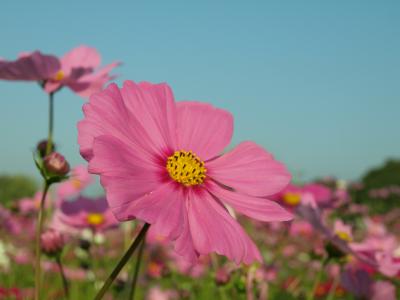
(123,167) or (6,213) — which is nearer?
(123,167)

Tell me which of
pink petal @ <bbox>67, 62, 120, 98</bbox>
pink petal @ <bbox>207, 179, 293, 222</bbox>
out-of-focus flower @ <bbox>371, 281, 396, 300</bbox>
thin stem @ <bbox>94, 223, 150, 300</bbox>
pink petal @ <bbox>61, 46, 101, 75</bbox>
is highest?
pink petal @ <bbox>61, 46, 101, 75</bbox>

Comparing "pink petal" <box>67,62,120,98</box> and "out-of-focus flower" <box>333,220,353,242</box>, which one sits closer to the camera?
"pink petal" <box>67,62,120,98</box>

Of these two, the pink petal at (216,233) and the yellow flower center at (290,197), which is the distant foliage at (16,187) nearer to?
the yellow flower center at (290,197)

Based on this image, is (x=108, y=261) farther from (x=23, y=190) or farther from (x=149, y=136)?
(x=23, y=190)

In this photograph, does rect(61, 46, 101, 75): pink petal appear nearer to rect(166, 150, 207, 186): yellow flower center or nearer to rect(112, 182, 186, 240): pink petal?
rect(166, 150, 207, 186): yellow flower center

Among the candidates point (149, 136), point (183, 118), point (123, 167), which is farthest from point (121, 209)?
point (183, 118)

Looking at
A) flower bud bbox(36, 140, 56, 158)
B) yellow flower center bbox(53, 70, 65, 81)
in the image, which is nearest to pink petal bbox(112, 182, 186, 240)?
flower bud bbox(36, 140, 56, 158)
